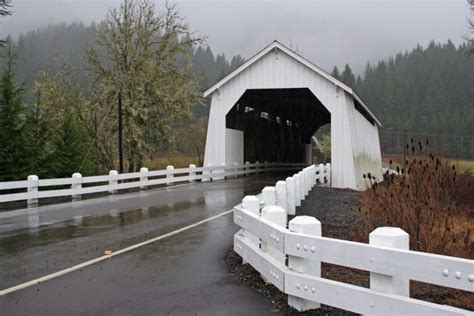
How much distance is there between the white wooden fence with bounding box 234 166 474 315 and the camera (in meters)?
3.42

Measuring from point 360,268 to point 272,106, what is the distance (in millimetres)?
32097

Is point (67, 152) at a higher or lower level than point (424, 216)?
higher

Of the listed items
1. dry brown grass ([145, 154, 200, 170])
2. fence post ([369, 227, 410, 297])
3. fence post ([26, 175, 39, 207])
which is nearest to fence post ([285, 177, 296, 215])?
fence post ([369, 227, 410, 297])

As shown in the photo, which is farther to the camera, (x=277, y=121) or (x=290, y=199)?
(x=277, y=121)

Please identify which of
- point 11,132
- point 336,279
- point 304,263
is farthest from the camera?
point 11,132

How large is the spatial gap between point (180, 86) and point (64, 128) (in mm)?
12847

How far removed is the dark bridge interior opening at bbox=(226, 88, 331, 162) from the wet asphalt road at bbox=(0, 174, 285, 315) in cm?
1673

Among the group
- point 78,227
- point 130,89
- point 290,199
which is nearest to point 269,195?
point 290,199

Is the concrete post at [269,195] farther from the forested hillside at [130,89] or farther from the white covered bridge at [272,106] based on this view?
the forested hillside at [130,89]

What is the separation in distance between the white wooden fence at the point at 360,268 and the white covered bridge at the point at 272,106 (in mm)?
15216

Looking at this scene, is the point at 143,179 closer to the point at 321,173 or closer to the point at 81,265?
the point at 321,173

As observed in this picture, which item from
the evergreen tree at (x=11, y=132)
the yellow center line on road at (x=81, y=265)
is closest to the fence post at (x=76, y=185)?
the evergreen tree at (x=11, y=132)

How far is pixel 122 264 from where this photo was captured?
6992 millimetres

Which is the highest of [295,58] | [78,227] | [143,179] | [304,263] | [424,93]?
[424,93]
